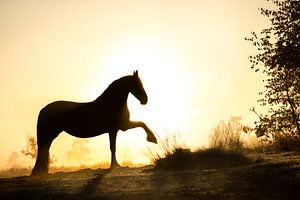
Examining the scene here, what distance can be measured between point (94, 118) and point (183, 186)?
5313 mm

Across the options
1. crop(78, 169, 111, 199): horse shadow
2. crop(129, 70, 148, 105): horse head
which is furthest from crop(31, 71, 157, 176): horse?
crop(78, 169, 111, 199): horse shadow

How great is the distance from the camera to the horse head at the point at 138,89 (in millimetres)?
14267

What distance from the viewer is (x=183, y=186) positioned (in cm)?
932

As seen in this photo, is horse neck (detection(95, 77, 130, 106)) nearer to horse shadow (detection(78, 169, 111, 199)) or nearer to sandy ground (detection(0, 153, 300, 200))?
sandy ground (detection(0, 153, 300, 200))

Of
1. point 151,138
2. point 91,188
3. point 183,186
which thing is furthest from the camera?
point 151,138

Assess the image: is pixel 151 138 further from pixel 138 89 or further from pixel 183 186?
pixel 183 186

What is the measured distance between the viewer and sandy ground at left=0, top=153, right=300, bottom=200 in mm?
8422

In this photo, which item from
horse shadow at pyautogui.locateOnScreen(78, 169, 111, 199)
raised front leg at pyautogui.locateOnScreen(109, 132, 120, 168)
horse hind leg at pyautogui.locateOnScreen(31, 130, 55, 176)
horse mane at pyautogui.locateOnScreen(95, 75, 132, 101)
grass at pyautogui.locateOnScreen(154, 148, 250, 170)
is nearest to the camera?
horse shadow at pyautogui.locateOnScreen(78, 169, 111, 199)

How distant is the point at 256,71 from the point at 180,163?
383 centimetres

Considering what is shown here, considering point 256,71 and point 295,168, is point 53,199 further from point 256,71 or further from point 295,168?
point 256,71

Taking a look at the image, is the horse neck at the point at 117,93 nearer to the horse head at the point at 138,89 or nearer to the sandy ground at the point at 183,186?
the horse head at the point at 138,89

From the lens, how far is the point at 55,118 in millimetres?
14641

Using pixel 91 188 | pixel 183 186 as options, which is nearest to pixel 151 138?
pixel 91 188

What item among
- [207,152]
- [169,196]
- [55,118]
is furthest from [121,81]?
[169,196]
